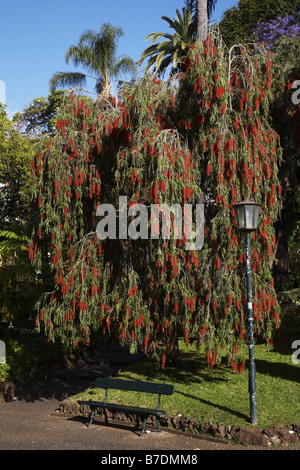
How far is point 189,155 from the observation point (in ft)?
31.4

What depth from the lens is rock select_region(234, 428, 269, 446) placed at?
26.2 ft

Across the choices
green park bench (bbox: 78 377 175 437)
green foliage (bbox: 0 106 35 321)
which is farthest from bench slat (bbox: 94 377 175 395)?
green foliage (bbox: 0 106 35 321)

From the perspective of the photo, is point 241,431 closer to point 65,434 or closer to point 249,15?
point 65,434

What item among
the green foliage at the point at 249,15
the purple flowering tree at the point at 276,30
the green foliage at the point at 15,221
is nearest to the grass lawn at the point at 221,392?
the green foliage at the point at 15,221

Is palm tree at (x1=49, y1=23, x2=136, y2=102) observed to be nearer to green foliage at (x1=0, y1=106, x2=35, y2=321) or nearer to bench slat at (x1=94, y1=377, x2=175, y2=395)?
green foliage at (x1=0, y1=106, x2=35, y2=321)

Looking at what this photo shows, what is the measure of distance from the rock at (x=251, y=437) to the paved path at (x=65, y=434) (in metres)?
0.13

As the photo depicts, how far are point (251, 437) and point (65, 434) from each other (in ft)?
10.5

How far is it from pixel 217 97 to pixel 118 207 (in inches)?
122

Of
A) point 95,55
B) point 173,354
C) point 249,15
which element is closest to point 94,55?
point 95,55

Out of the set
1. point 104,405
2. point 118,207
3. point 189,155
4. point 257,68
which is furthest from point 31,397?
point 257,68

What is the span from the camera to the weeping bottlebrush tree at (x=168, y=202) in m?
9.36

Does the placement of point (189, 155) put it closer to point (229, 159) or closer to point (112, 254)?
point (229, 159)

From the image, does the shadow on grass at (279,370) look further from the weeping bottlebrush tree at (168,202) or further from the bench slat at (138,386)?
the bench slat at (138,386)

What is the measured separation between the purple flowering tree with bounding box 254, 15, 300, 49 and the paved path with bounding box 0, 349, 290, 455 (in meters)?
17.8
